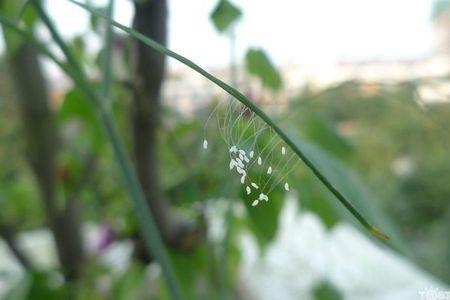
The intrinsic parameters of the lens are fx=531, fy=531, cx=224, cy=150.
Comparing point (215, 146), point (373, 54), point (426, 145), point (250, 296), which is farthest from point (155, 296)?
point (426, 145)

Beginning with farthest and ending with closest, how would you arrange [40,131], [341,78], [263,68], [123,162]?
1. [341,78]
2. [40,131]
3. [263,68]
4. [123,162]

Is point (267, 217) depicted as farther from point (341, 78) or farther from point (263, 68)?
point (341, 78)

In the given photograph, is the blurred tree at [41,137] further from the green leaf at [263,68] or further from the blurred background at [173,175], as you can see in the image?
the green leaf at [263,68]

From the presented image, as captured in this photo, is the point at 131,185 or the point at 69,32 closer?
the point at 131,185

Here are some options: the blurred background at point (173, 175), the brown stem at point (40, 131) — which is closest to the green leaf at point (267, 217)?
the blurred background at point (173, 175)

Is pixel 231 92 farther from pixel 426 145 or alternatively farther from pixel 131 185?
pixel 426 145

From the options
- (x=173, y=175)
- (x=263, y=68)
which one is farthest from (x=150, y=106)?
(x=173, y=175)
